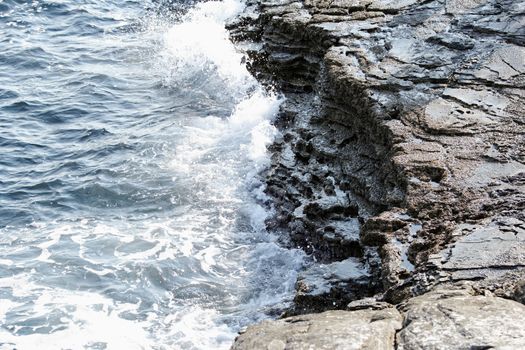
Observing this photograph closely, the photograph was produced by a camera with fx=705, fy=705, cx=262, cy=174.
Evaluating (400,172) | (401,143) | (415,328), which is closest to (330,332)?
(415,328)

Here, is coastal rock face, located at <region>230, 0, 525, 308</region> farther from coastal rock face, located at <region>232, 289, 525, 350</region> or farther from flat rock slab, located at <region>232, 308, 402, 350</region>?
flat rock slab, located at <region>232, 308, 402, 350</region>

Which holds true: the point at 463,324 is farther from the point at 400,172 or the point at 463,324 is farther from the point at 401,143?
the point at 401,143

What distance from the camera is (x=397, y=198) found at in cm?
768

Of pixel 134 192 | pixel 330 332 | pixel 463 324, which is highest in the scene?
pixel 463 324

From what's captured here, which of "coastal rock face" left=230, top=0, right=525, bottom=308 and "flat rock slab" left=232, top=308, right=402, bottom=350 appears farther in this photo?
"coastal rock face" left=230, top=0, right=525, bottom=308

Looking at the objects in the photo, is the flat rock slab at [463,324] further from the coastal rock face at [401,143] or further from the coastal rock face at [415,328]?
the coastal rock face at [401,143]

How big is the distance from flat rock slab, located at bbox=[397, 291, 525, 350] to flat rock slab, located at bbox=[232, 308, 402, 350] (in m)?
0.14

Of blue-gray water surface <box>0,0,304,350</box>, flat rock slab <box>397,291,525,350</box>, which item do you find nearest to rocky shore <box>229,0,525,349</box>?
flat rock slab <box>397,291,525,350</box>

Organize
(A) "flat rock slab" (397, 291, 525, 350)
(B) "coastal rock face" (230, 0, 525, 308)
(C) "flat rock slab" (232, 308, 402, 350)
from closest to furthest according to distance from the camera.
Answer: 1. (A) "flat rock slab" (397, 291, 525, 350)
2. (C) "flat rock slab" (232, 308, 402, 350)
3. (B) "coastal rock face" (230, 0, 525, 308)

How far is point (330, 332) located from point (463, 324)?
0.93m

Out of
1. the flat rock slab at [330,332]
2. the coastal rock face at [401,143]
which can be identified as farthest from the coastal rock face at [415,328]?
the coastal rock face at [401,143]

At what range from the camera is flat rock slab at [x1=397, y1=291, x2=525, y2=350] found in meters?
4.59

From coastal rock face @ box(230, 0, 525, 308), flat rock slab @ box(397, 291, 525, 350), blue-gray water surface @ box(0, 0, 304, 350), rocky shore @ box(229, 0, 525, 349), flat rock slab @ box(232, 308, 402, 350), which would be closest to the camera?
flat rock slab @ box(397, 291, 525, 350)

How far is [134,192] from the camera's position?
11047mm
